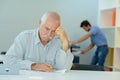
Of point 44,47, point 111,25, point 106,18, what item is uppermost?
point 106,18

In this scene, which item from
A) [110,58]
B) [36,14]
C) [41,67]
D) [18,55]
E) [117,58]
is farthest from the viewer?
[110,58]

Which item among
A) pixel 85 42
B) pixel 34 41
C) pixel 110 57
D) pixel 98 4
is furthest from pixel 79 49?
pixel 34 41

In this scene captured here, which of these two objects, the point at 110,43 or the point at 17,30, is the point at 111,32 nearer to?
the point at 110,43

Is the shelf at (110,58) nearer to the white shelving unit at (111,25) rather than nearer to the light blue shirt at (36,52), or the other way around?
the white shelving unit at (111,25)

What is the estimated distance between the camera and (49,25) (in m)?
1.80

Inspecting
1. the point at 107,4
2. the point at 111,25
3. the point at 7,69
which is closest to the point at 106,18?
the point at 111,25

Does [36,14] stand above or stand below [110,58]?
above

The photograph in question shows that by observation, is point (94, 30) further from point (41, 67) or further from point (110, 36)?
point (41, 67)

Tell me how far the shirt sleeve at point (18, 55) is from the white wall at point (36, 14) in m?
3.12

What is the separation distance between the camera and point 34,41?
6.17 ft

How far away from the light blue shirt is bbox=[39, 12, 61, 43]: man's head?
0.07 meters

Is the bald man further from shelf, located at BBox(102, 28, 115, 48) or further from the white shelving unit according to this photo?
shelf, located at BBox(102, 28, 115, 48)

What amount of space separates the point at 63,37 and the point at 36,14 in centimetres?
326

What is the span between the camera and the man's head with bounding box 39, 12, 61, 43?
1.79 meters
